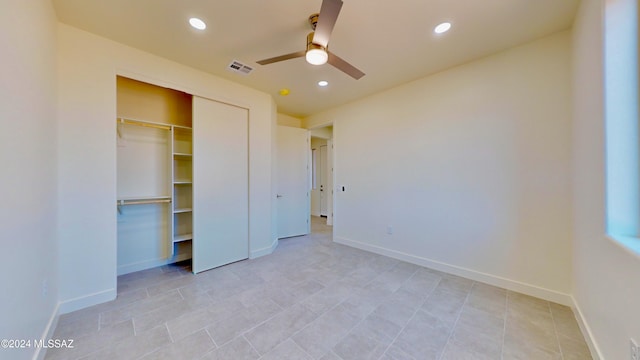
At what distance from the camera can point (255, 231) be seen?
3.53 m

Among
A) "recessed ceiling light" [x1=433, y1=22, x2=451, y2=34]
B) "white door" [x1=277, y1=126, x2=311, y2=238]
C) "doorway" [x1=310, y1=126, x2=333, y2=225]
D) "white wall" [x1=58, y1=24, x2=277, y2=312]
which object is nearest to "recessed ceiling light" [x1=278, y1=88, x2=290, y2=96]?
"white door" [x1=277, y1=126, x2=311, y2=238]

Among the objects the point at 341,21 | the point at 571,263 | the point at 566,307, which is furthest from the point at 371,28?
the point at 566,307

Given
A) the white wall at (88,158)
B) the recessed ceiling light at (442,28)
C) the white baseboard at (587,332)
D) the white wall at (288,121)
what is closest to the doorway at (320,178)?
the white wall at (288,121)

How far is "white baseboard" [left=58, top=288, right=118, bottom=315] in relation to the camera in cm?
204

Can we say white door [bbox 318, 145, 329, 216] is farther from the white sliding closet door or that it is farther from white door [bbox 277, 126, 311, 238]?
the white sliding closet door

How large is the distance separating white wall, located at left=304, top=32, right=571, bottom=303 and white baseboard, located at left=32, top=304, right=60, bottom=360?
361 centimetres

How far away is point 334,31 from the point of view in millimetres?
2141

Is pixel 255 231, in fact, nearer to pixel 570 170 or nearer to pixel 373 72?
pixel 373 72

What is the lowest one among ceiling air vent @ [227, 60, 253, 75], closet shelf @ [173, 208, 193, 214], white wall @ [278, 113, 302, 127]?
closet shelf @ [173, 208, 193, 214]

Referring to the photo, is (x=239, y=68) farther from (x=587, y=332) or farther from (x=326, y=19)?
(x=587, y=332)

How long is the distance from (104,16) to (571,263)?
495 cm

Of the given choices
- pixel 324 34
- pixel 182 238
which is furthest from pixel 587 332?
pixel 182 238

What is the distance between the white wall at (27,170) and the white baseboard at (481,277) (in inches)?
143

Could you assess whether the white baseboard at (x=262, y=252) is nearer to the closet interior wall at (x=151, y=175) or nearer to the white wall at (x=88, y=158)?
the closet interior wall at (x=151, y=175)
